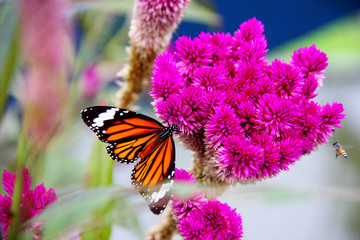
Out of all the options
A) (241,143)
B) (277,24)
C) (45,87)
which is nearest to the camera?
(45,87)

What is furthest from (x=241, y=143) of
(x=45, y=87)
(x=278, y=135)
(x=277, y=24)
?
(x=277, y=24)

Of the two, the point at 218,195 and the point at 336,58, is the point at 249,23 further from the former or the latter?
the point at 336,58

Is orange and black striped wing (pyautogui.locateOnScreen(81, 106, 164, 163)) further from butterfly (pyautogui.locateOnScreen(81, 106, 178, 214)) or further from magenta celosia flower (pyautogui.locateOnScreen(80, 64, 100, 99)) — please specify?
magenta celosia flower (pyautogui.locateOnScreen(80, 64, 100, 99))

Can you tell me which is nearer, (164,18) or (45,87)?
(45,87)

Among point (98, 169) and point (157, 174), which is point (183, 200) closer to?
point (157, 174)

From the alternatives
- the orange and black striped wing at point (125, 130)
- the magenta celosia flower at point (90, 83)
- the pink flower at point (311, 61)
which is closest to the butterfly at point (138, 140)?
the orange and black striped wing at point (125, 130)
